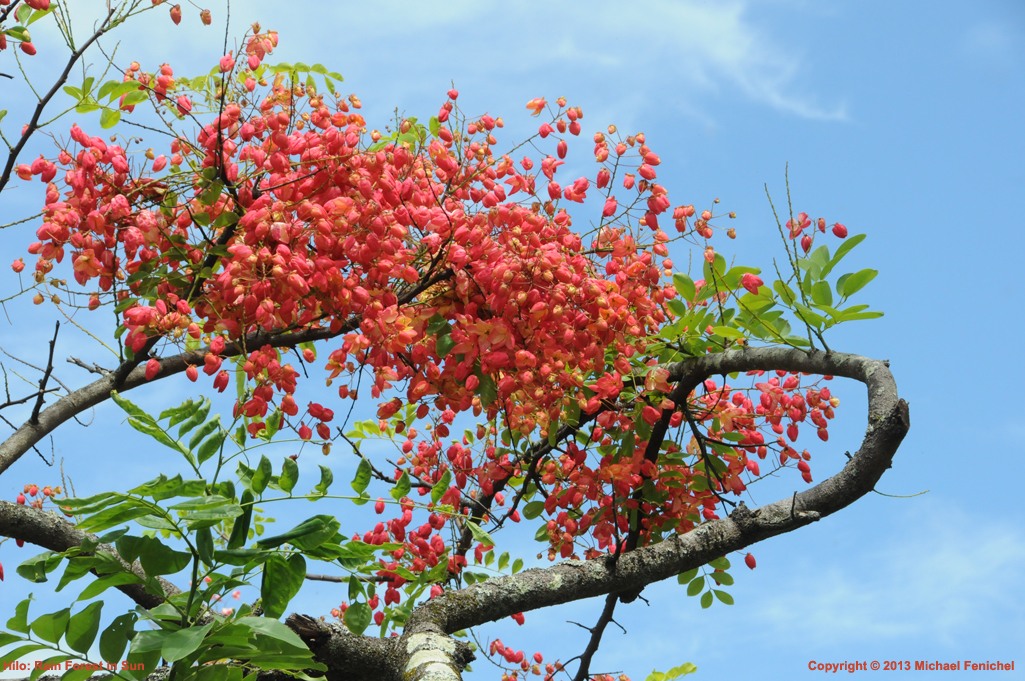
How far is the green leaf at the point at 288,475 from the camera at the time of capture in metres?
2.01

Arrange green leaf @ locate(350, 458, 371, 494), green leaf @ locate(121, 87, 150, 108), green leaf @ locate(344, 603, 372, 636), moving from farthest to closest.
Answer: green leaf @ locate(121, 87, 150, 108)
green leaf @ locate(344, 603, 372, 636)
green leaf @ locate(350, 458, 371, 494)

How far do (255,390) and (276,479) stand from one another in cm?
70

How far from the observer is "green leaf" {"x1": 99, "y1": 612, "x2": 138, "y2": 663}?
6.45 feet

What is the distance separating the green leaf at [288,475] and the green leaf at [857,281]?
6.49ft

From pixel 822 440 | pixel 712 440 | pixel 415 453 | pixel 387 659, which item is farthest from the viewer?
pixel 415 453

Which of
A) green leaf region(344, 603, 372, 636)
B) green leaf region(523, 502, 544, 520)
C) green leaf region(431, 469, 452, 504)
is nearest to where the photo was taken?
green leaf region(344, 603, 372, 636)

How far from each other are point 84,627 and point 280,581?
1.55 ft

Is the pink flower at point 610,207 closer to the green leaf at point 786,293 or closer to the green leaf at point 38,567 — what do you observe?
the green leaf at point 786,293

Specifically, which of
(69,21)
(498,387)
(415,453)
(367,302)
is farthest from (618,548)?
(69,21)

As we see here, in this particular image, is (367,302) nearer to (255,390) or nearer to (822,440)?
(255,390)

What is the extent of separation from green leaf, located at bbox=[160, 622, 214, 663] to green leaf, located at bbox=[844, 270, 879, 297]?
2.29 metres

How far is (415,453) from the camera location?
4.64 meters

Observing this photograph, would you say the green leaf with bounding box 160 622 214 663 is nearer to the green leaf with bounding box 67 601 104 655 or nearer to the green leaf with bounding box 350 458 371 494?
the green leaf with bounding box 67 601 104 655

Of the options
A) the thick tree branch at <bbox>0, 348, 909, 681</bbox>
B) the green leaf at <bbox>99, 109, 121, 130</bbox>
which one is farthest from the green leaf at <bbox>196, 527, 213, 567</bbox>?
the green leaf at <bbox>99, 109, 121, 130</bbox>
